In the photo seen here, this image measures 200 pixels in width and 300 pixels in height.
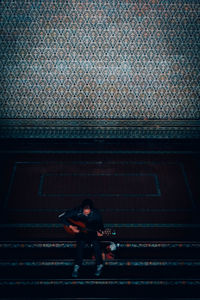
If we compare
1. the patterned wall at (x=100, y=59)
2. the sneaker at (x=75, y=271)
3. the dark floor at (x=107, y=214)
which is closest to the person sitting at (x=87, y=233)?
the sneaker at (x=75, y=271)

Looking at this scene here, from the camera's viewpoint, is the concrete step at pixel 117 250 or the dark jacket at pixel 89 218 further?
the concrete step at pixel 117 250

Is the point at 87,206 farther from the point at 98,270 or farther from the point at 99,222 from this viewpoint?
the point at 98,270

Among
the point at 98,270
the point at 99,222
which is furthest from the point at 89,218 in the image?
the point at 98,270

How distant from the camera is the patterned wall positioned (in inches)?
126

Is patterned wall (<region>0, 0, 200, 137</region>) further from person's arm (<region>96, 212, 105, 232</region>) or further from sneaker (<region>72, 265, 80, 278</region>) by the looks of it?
sneaker (<region>72, 265, 80, 278</region>)

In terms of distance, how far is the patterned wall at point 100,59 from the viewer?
3.20m

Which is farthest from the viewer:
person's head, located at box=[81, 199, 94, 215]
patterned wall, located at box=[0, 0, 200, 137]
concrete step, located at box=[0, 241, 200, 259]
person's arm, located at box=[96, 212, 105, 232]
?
patterned wall, located at box=[0, 0, 200, 137]

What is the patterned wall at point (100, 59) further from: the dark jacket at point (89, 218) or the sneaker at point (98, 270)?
the sneaker at point (98, 270)

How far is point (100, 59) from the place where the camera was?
11.0 ft

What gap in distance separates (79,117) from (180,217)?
1.81 meters

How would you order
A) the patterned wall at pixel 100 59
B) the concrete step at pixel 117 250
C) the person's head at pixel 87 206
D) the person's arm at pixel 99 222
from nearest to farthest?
1. the person's head at pixel 87 206
2. the person's arm at pixel 99 222
3. the concrete step at pixel 117 250
4. the patterned wall at pixel 100 59

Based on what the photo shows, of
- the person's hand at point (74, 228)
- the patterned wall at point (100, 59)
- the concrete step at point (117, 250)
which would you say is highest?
the patterned wall at point (100, 59)

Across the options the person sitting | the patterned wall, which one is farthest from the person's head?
the patterned wall

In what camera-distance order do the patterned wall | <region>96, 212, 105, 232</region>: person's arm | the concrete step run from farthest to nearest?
the patterned wall < the concrete step < <region>96, 212, 105, 232</region>: person's arm
